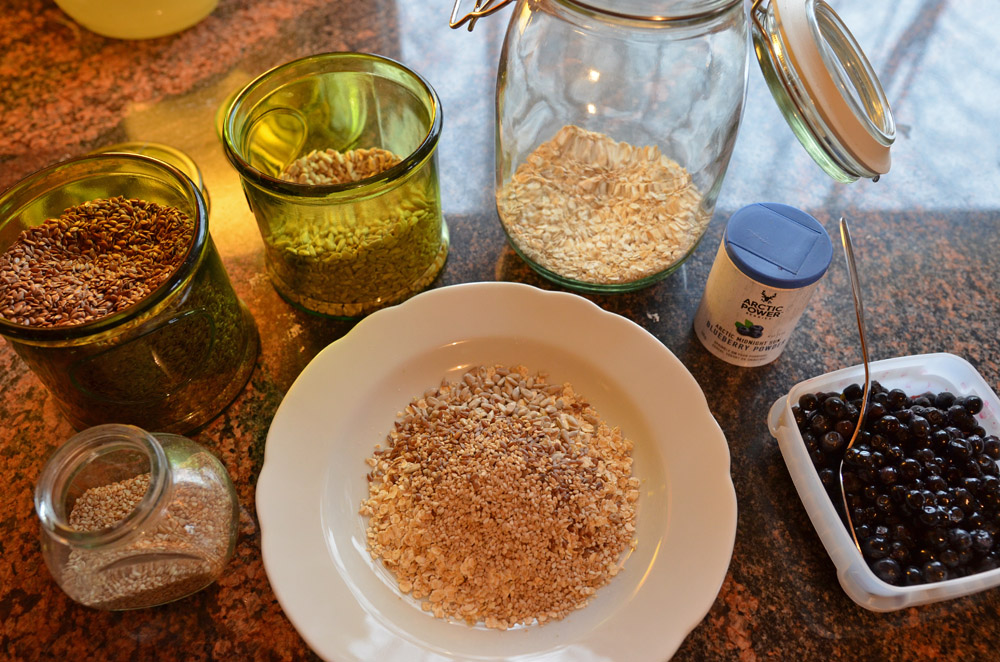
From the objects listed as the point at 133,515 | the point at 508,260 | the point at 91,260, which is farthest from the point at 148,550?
the point at 508,260

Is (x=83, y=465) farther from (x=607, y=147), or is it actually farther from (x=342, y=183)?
(x=607, y=147)

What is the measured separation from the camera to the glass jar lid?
0.69 m

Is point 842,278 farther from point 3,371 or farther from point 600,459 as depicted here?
point 3,371

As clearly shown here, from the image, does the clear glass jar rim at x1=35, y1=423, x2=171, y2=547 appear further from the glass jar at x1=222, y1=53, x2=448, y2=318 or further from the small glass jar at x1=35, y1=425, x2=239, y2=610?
the glass jar at x1=222, y1=53, x2=448, y2=318

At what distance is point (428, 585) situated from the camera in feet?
2.44

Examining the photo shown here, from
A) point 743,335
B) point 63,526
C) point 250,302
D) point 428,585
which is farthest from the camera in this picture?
point 250,302

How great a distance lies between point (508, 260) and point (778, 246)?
38 cm

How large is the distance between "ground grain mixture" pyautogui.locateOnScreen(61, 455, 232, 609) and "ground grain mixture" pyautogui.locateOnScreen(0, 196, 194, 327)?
18 centimetres

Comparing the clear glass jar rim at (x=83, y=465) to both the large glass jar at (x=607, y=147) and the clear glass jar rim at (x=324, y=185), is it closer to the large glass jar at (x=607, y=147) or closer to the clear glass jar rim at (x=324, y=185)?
the clear glass jar rim at (x=324, y=185)

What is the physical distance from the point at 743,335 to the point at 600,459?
→ 241 millimetres

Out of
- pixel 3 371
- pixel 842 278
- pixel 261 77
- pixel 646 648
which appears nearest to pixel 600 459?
pixel 646 648

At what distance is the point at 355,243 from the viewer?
860 mm

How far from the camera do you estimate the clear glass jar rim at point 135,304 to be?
0.67 meters

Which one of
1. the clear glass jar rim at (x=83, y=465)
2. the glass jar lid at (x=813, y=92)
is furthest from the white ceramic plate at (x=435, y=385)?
the glass jar lid at (x=813, y=92)
